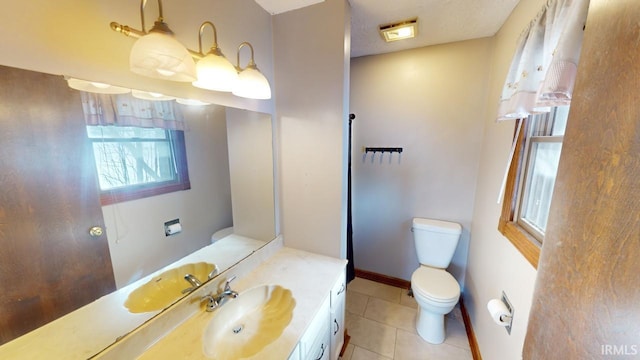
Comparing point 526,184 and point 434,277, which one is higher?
point 526,184

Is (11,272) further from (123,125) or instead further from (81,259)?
(123,125)

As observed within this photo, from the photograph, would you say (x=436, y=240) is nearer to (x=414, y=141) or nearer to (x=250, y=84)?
(x=414, y=141)

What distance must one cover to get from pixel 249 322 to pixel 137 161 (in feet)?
3.05

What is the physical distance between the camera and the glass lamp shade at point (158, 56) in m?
0.67

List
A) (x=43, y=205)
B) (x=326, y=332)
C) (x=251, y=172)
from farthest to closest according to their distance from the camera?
(x=251, y=172)
(x=326, y=332)
(x=43, y=205)

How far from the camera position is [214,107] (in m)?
1.17

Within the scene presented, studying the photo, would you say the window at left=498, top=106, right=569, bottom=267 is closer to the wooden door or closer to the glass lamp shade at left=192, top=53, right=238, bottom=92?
the glass lamp shade at left=192, top=53, right=238, bottom=92

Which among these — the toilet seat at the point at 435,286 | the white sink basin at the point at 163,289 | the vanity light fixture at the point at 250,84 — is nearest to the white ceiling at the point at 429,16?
the vanity light fixture at the point at 250,84

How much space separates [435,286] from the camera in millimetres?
1816

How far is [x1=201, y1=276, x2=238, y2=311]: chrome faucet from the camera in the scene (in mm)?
1074

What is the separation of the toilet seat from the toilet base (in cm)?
20

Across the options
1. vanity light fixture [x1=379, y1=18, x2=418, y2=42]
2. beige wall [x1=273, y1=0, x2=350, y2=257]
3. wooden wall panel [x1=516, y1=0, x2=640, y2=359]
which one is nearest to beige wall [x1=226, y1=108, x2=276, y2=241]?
beige wall [x1=273, y1=0, x2=350, y2=257]

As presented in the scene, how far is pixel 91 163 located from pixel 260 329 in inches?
39.6

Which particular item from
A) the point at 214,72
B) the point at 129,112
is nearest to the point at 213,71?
the point at 214,72
